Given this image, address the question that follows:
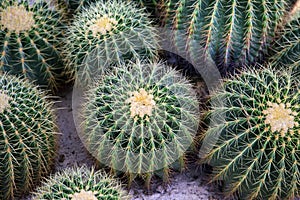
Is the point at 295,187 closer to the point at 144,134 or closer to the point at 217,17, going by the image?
the point at 144,134

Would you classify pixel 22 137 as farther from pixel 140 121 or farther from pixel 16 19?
pixel 16 19

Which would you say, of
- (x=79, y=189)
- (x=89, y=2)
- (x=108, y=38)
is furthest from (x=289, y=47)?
(x=79, y=189)

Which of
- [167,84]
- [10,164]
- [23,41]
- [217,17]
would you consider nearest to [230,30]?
[217,17]

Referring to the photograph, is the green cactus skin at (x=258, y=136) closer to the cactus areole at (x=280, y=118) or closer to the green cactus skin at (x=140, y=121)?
the cactus areole at (x=280, y=118)

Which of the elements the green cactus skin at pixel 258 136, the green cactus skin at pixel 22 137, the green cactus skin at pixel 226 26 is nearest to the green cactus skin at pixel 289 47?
the green cactus skin at pixel 226 26

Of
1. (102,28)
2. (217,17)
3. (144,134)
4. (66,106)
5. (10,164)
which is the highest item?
(217,17)
